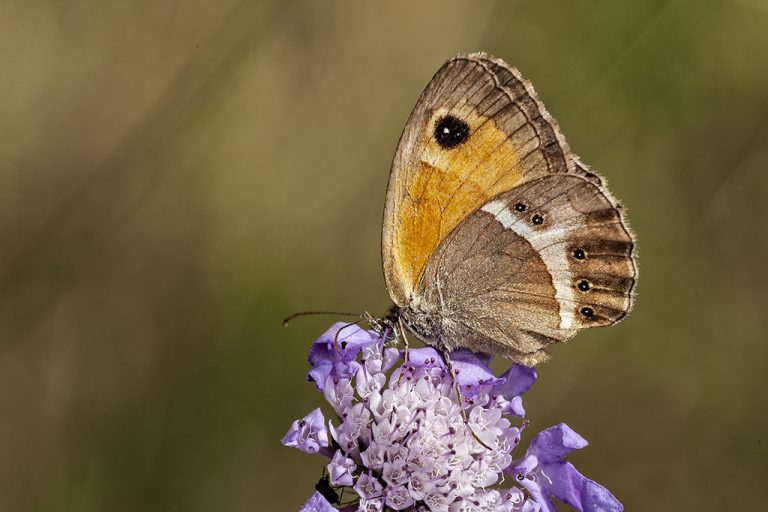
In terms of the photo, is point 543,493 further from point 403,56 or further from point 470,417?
point 403,56

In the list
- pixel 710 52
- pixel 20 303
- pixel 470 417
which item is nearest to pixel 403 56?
pixel 710 52

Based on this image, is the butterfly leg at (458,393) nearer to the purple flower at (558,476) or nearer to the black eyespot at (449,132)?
the purple flower at (558,476)

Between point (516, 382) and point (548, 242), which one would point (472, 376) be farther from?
point (548, 242)

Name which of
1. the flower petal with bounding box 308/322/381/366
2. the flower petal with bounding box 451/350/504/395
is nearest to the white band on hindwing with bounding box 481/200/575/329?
the flower petal with bounding box 451/350/504/395

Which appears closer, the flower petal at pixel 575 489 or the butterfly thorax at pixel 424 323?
the flower petal at pixel 575 489

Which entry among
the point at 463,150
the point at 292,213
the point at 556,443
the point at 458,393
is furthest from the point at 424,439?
the point at 292,213

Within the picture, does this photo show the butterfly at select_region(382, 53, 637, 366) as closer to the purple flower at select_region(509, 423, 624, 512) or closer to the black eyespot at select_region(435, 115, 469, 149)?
the black eyespot at select_region(435, 115, 469, 149)

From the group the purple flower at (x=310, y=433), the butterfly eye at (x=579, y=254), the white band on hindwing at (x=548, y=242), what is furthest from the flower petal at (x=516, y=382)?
the purple flower at (x=310, y=433)
